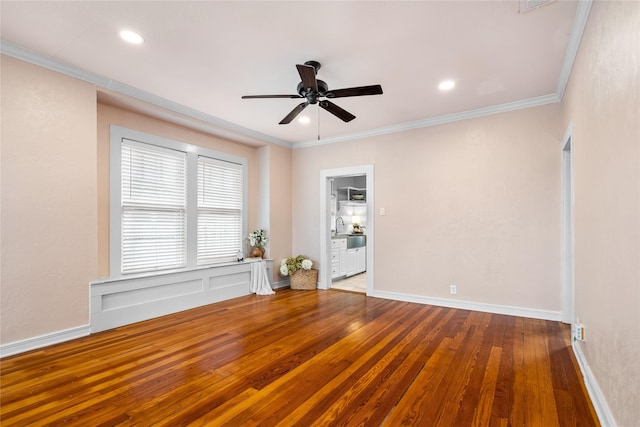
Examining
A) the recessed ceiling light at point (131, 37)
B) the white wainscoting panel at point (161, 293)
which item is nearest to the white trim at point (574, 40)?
the recessed ceiling light at point (131, 37)

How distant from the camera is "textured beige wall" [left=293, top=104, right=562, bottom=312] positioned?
3.85 metres

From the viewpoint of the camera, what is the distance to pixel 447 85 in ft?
11.4

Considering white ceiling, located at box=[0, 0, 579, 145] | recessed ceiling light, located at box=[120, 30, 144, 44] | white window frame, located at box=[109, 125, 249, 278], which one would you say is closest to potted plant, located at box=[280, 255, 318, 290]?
white window frame, located at box=[109, 125, 249, 278]

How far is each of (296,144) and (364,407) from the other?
4882 mm

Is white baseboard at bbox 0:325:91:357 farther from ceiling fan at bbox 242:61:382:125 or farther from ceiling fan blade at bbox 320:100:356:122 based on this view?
ceiling fan blade at bbox 320:100:356:122

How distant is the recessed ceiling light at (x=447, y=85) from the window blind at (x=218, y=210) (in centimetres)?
350

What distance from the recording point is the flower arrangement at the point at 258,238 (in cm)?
555

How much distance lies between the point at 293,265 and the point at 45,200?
3617 millimetres

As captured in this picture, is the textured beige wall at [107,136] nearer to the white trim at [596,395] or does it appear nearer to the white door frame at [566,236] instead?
the white trim at [596,395]

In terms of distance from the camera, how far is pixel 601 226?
1.95 m

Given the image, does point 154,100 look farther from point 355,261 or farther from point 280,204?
point 355,261

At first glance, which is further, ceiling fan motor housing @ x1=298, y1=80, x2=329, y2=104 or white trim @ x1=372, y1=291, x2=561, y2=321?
white trim @ x1=372, y1=291, x2=561, y2=321

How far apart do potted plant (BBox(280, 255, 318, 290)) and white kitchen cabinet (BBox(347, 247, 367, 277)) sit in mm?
1421

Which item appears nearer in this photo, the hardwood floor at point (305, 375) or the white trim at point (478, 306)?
the hardwood floor at point (305, 375)
